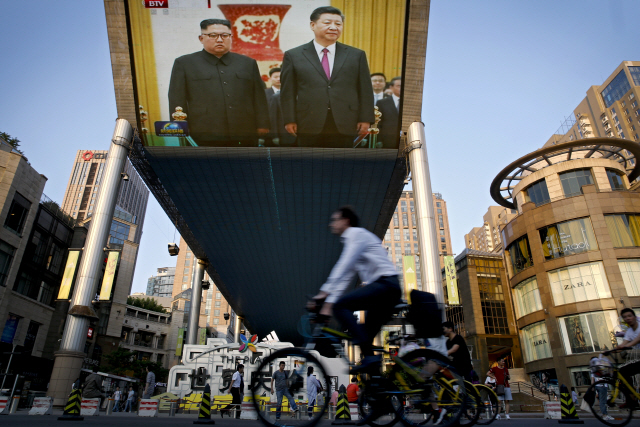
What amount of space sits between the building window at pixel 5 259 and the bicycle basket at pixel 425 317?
29.2 metres

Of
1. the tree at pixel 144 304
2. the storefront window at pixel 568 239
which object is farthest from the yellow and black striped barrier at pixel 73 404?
the tree at pixel 144 304

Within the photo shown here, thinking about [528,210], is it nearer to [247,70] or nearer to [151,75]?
[247,70]

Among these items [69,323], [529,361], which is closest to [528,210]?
[529,361]

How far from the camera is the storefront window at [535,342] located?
2916 centimetres

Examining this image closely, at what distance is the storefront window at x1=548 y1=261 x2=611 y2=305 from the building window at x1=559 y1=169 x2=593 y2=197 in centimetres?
597

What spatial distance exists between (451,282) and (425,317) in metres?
23.8

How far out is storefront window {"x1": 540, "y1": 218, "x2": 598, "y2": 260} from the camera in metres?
28.4

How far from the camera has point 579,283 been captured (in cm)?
2789

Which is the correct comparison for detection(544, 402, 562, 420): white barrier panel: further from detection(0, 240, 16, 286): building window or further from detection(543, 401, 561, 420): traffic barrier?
detection(0, 240, 16, 286): building window

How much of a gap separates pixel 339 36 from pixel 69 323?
16.0 m

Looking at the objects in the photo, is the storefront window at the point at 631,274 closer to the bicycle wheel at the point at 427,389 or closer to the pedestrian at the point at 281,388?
the bicycle wheel at the point at 427,389

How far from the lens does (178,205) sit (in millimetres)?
24031

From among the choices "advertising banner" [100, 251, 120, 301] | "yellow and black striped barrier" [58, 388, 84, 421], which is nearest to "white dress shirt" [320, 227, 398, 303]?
"yellow and black striped barrier" [58, 388, 84, 421]


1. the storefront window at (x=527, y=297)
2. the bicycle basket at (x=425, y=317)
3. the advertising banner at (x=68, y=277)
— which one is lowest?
the bicycle basket at (x=425, y=317)
